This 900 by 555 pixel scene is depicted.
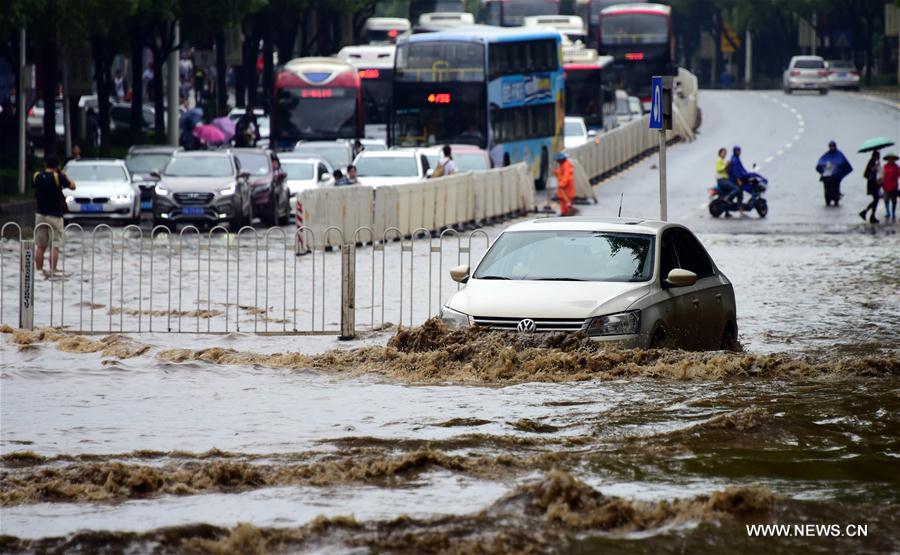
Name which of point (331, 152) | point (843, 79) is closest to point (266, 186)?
point (331, 152)

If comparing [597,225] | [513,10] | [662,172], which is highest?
[513,10]

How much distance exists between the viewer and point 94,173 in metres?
A: 36.2

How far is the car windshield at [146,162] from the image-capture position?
40000mm

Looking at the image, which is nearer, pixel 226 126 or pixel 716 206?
pixel 716 206

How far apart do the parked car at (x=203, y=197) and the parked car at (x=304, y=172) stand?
10.3 feet

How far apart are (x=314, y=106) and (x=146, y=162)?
1005 centimetres

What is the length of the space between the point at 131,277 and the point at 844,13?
83.8 m

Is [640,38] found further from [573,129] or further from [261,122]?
[261,122]

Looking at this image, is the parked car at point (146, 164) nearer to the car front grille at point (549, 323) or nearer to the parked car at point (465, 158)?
the parked car at point (465, 158)

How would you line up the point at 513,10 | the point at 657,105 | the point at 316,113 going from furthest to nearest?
the point at 513,10
the point at 316,113
the point at 657,105

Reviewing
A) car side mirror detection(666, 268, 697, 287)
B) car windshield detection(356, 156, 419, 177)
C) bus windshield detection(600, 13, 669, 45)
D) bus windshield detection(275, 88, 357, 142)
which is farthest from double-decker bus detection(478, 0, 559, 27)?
car side mirror detection(666, 268, 697, 287)

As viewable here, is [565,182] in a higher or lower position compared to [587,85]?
lower

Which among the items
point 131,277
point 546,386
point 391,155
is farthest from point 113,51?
point 546,386

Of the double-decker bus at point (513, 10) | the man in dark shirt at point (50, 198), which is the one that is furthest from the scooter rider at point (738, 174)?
the double-decker bus at point (513, 10)
